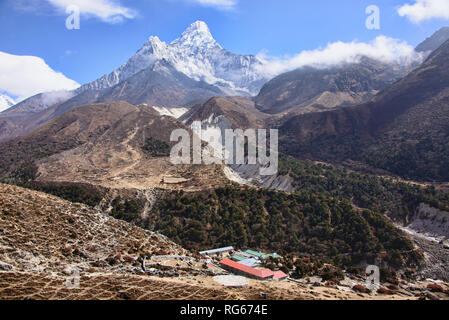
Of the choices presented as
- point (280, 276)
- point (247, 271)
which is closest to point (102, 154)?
point (247, 271)

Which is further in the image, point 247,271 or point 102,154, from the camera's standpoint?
point 102,154

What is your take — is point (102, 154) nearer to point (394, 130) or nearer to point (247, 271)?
point (247, 271)

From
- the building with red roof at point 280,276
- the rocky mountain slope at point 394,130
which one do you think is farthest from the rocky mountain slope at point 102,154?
the rocky mountain slope at point 394,130

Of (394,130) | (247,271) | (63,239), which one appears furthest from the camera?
(394,130)

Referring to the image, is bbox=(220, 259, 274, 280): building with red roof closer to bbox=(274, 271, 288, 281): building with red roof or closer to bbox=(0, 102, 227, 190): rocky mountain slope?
bbox=(274, 271, 288, 281): building with red roof

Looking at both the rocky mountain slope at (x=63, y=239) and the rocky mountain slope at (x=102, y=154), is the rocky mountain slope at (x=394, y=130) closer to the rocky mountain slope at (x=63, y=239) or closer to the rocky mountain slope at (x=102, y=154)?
the rocky mountain slope at (x=102, y=154)

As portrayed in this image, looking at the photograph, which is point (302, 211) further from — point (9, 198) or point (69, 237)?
point (9, 198)
